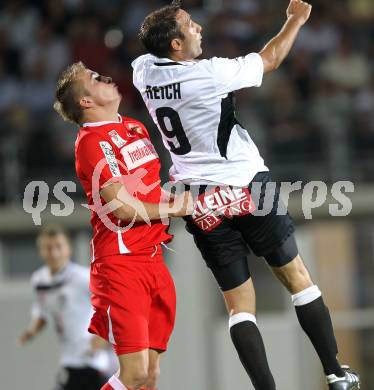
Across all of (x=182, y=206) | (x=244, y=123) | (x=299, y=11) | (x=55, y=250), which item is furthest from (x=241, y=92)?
(x=182, y=206)

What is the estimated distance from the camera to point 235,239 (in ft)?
18.7

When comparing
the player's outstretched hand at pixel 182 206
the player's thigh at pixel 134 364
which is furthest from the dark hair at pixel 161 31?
the player's thigh at pixel 134 364

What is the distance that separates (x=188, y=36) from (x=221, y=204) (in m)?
0.90

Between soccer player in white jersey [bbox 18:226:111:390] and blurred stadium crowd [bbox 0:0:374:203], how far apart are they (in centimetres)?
173

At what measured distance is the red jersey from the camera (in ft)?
18.0

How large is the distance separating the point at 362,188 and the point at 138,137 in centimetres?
598

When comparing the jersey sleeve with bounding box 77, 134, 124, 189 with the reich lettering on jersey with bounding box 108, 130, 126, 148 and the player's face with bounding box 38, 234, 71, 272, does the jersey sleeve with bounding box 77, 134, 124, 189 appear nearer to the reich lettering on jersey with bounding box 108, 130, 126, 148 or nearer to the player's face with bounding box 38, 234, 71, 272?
the reich lettering on jersey with bounding box 108, 130, 126, 148

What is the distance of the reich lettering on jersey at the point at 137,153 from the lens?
5594mm

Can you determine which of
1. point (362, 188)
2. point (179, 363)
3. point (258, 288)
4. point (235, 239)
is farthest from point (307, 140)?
point (235, 239)

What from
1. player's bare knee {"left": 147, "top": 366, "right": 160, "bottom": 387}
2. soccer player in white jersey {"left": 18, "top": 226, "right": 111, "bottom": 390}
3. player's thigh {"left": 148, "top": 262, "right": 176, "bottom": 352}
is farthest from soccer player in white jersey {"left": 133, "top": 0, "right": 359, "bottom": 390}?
soccer player in white jersey {"left": 18, "top": 226, "right": 111, "bottom": 390}

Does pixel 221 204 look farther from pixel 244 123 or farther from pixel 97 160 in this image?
pixel 244 123

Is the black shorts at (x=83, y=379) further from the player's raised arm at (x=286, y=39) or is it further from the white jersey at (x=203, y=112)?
the player's raised arm at (x=286, y=39)

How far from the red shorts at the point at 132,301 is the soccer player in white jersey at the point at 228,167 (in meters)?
0.30

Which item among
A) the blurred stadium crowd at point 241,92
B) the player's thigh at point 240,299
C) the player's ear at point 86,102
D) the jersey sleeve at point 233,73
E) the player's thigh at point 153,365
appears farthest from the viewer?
the blurred stadium crowd at point 241,92
